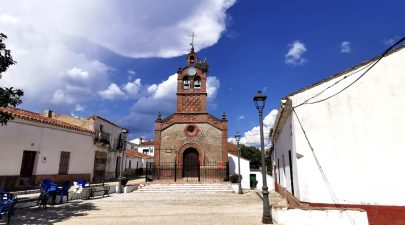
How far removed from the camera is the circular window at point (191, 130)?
2396 centimetres

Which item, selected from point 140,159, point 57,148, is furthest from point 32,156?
point 140,159

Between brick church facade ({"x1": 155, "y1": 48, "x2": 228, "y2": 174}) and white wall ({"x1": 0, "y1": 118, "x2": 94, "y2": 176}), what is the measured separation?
6197 millimetres

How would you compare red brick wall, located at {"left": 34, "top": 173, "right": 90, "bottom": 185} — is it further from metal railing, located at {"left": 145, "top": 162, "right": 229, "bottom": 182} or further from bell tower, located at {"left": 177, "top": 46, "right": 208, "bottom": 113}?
bell tower, located at {"left": 177, "top": 46, "right": 208, "bottom": 113}

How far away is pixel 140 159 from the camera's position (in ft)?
133

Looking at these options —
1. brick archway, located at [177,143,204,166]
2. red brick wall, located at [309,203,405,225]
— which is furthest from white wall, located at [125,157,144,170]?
red brick wall, located at [309,203,405,225]

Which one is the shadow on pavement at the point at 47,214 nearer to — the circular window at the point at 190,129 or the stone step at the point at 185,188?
the stone step at the point at 185,188

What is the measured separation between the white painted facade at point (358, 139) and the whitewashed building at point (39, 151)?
48.4ft

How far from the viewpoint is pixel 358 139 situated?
22.9 feet

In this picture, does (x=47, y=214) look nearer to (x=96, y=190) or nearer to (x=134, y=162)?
(x=96, y=190)

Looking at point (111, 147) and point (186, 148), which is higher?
point (111, 147)

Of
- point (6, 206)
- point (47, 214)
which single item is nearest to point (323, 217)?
point (6, 206)

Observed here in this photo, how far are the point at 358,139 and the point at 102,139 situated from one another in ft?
73.5

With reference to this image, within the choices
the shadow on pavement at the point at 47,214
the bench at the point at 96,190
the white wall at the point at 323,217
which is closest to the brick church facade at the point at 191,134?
the bench at the point at 96,190

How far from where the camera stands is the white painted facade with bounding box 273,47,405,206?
264 inches
